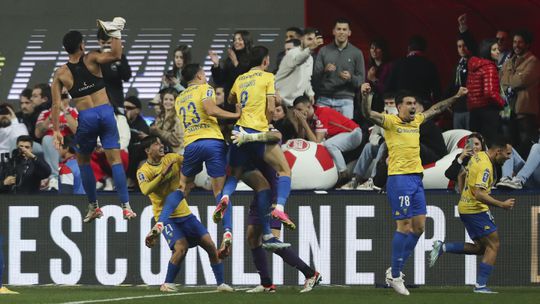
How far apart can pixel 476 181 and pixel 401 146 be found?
3.64ft

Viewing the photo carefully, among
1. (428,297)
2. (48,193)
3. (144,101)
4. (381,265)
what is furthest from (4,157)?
(428,297)

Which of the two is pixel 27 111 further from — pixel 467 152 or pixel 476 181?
pixel 476 181

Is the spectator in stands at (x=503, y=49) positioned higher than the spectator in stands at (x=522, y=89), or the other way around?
the spectator in stands at (x=503, y=49)

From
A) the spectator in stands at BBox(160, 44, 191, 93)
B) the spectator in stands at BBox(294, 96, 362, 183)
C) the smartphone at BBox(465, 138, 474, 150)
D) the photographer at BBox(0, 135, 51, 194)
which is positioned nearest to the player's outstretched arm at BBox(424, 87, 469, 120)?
the smartphone at BBox(465, 138, 474, 150)

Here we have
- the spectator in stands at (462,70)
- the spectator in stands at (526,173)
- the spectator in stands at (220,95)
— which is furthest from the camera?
the spectator in stands at (462,70)

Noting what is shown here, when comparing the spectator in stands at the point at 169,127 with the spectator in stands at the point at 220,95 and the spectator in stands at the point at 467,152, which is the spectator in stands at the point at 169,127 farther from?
the spectator in stands at the point at 467,152

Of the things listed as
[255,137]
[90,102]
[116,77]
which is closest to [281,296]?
[255,137]

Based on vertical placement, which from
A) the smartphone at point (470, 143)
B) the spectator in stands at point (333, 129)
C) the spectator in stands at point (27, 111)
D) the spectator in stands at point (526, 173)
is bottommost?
the spectator in stands at point (526, 173)

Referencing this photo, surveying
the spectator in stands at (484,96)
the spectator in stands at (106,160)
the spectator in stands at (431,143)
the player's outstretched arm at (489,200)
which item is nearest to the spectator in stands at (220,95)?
the spectator in stands at (106,160)

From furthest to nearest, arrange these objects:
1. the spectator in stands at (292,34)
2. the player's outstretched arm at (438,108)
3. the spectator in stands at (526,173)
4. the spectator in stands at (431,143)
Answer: the spectator in stands at (292,34) < the spectator in stands at (431,143) < the spectator in stands at (526,173) < the player's outstretched arm at (438,108)

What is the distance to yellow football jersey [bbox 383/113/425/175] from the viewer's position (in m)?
21.2

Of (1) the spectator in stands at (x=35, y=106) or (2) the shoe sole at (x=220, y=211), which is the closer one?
(2) the shoe sole at (x=220, y=211)

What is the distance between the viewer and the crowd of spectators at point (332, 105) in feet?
80.0

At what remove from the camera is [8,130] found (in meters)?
25.3
